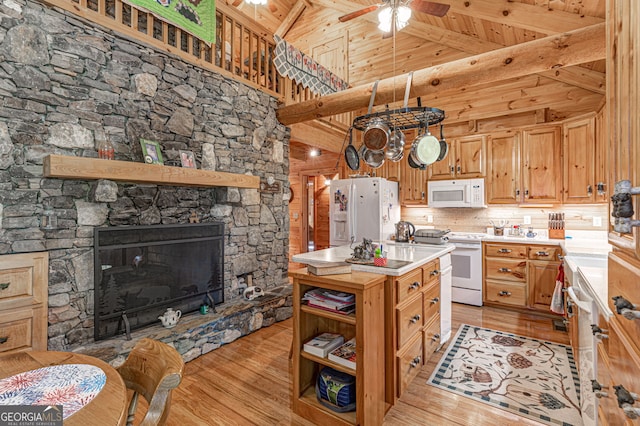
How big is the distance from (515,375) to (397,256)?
136 centimetres

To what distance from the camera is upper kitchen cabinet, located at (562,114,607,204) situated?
3.54 meters

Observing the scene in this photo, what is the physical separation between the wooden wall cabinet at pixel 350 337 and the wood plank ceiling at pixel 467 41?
86.8 inches

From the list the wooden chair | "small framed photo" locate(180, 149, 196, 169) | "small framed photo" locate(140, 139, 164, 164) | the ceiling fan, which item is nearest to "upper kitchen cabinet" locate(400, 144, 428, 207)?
the ceiling fan

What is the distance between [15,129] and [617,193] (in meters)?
3.24

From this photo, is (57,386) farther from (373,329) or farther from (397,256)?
(397,256)

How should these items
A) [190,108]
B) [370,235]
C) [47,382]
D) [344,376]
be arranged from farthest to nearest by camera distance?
1. [370,235]
2. [190,108]
3. [344,376]
4. [47,382]

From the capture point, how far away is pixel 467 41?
15.0 ft

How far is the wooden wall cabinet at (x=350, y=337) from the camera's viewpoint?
1744 mm

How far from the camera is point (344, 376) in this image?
193 cm

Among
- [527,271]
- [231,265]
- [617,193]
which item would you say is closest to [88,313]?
[231,265]

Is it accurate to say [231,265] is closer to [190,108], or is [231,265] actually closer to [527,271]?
[190,108]

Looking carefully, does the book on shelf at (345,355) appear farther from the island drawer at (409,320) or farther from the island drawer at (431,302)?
the island drawer at (431,302)

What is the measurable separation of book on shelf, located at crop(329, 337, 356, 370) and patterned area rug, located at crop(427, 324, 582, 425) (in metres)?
0.91

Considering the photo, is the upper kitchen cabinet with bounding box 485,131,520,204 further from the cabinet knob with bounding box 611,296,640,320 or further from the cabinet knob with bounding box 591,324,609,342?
the cabinet knob with bounding box 611,296,640,320
